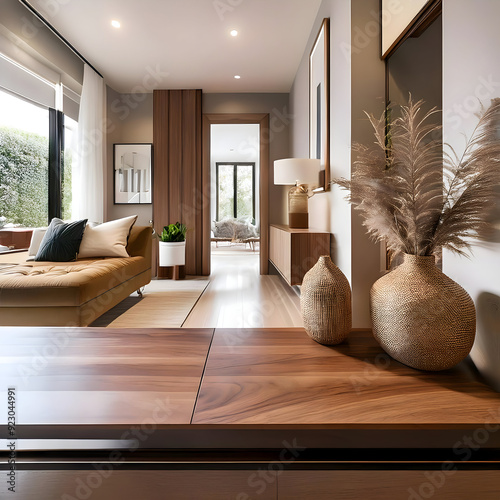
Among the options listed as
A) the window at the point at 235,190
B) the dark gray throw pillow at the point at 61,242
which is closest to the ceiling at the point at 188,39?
the dark gray throw pillow at the point at 61,242

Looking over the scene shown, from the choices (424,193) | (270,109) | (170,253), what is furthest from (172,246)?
(424,193)

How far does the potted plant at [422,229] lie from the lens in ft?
2.59

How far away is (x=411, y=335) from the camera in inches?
31.8

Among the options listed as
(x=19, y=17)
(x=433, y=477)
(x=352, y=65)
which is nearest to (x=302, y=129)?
(x=352, y=65)

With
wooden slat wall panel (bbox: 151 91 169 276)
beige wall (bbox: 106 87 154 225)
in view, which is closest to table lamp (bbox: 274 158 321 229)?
wooden slat wall panel (bbox: 151 91 169 276)

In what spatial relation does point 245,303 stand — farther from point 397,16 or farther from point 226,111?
point 226,111

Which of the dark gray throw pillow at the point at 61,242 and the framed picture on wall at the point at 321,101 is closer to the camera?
the framed picture on wall at the point at 321,101

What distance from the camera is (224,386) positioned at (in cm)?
72

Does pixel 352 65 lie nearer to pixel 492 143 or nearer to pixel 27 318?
pixel 492 143

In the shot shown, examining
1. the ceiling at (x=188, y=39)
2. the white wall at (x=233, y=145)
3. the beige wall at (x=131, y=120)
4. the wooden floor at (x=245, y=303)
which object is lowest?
the wooden floor at (x=245, y=303)

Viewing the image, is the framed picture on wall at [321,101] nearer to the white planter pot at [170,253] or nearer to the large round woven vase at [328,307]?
the large round woven vase at [328,307]

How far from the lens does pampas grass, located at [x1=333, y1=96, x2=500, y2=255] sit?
0.80m

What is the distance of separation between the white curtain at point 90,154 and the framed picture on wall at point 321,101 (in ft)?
9.31

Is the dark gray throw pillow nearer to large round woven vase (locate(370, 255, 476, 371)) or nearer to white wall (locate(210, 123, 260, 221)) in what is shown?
large round woven vase (locate(370, 255, 476, 371))
